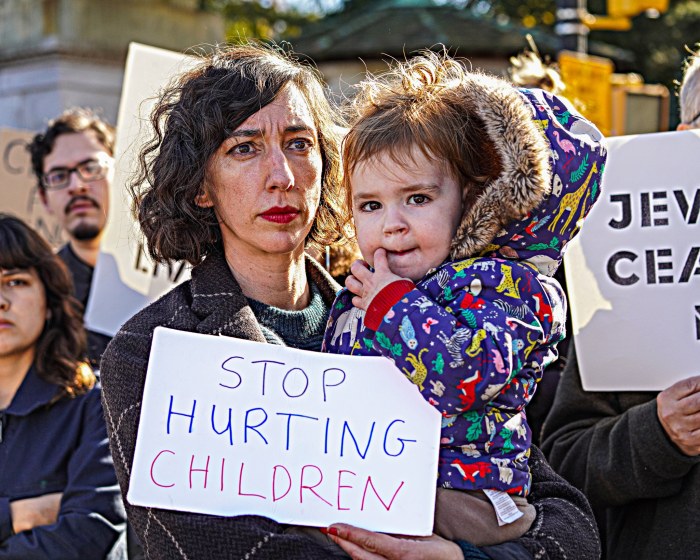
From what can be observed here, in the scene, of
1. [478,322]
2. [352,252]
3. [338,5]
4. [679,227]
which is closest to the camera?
[478,322]

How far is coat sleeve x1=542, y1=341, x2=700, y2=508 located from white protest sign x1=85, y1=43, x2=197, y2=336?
164 centimetres

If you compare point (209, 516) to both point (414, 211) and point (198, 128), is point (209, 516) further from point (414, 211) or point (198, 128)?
point (198, 128)

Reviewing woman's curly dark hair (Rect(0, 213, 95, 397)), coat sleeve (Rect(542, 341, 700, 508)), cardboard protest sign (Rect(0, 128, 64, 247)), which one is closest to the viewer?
coat sleeve (Rect(542, 341, 700, 508))

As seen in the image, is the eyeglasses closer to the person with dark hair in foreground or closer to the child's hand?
the person with dark hair in foreground

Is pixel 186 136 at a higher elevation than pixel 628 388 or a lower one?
higher

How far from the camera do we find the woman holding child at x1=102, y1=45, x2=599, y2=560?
2336 millimetres

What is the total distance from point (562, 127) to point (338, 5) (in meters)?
23.8

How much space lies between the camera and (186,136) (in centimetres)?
262

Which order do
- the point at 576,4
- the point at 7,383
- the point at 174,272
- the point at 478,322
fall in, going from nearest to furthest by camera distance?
1. the point at 478,322
2. the point at 7,383
3. the point at 174,272
4. the point at 576,4

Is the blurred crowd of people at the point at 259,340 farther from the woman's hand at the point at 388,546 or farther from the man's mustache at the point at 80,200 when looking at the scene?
the man's mustache at the point at 80,200

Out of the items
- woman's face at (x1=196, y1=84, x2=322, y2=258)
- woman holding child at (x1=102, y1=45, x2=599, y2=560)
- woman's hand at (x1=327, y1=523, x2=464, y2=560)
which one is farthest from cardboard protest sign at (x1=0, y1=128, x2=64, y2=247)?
woman's hand at (x1=327, y1=523, x2=464, y2=560)

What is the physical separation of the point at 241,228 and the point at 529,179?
29.1 inches

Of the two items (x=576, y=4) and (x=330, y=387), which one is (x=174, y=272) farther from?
(x=576, y=4)

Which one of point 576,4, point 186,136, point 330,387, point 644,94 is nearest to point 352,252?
point 186,136
